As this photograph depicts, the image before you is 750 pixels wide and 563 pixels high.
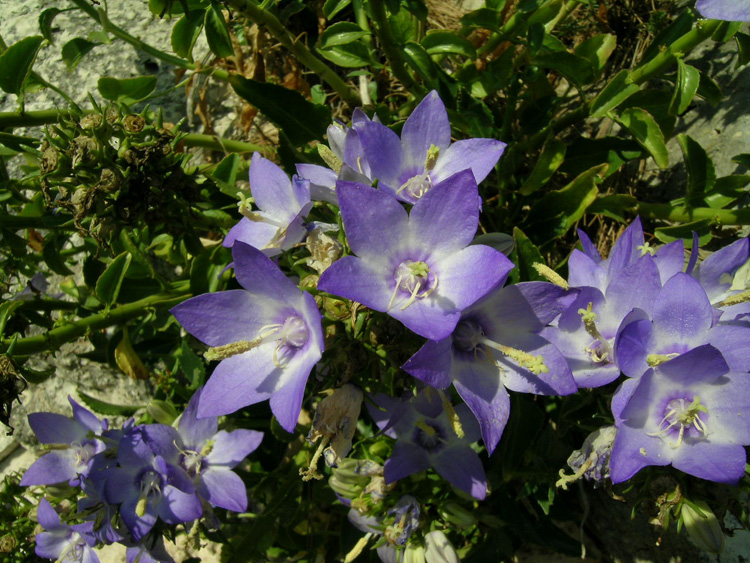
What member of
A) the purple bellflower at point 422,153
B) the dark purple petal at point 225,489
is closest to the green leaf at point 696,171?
the purple bellflower at point 422,153

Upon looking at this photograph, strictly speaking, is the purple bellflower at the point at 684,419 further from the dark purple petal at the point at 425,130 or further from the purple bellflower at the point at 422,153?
the dark purple petal at the point at 425,130

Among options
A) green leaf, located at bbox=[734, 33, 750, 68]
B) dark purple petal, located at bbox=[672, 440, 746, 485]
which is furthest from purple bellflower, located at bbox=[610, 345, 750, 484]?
green leaf, located at bbox=[734, 33, 750, 68]

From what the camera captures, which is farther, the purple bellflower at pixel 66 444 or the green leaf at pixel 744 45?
the purple bellflower at pixel 66 444

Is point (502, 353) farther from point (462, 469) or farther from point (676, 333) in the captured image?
point (462, 469)

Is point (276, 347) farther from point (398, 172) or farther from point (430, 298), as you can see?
point (398, 172)

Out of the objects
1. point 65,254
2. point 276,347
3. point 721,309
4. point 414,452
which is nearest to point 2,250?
point 65,254

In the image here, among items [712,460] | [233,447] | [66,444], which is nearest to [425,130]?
[712,460]
